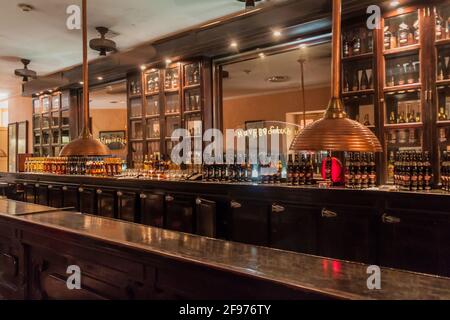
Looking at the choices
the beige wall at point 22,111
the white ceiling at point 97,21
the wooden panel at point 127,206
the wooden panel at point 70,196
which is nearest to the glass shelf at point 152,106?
the white ceiling at point 97,21

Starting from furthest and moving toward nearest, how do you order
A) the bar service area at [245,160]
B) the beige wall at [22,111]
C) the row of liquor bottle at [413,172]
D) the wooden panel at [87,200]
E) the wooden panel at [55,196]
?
the beige wall at [22,111] → the wooden panel at [55,196] → the wooden panel at [87,200] → the row of liquor bottle at [413,172] → the bar service area at [245,160]

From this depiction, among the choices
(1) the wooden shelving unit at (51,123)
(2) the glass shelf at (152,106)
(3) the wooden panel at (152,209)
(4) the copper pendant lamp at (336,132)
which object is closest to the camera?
(4) the copper pendant lamp at (336,132)

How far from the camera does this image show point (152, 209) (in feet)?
15.3

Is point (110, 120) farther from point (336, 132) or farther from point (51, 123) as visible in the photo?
point (336, 132)

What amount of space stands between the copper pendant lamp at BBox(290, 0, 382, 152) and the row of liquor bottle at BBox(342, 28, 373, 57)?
1.82 meters

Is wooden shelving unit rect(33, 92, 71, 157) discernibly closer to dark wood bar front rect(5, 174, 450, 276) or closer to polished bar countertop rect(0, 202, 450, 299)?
dark wood bar front rect(5, 174, 450, 276)

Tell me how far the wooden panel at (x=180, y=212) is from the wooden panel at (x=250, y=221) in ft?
1.93

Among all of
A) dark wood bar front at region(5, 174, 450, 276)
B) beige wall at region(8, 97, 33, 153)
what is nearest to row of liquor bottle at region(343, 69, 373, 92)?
dark wood bar front at region(5, 174, 450, 276)

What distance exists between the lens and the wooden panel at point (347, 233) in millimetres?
2936

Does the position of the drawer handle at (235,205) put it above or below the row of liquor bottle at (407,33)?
below

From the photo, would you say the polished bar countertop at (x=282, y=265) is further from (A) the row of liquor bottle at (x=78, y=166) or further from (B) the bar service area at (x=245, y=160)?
(A) the row of liquor bottle at (x=78, y=166)

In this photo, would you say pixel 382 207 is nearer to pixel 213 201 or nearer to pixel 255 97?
pixel 213 201

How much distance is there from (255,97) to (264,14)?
5.17ft
